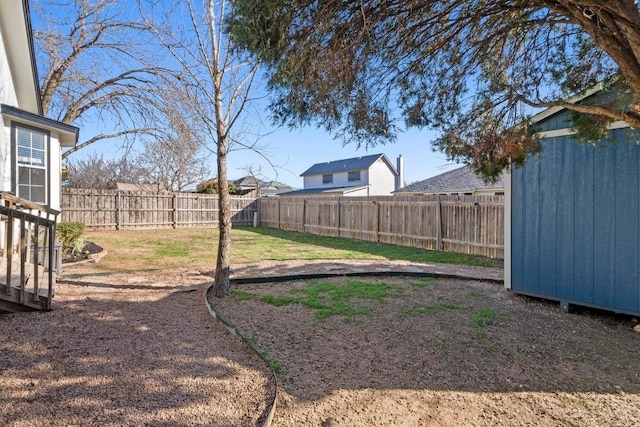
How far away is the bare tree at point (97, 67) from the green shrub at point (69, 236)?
12.9ft

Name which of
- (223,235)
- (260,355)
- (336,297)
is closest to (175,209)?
(223,235)

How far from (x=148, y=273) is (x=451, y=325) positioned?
5.50 meters

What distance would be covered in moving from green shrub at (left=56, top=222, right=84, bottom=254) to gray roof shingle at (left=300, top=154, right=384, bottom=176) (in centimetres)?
2210

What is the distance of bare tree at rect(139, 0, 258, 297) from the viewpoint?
5.28 meters

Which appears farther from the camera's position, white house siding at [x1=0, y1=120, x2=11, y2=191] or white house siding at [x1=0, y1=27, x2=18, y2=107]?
white house siding at [x1=0, y1=27, x2=18, y2=107]

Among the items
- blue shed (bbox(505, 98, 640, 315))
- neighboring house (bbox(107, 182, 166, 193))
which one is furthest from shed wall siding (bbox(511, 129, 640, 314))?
neighboring house (bbox(107, 182, 166, 193))

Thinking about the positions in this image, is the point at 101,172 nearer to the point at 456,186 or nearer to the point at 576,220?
the point at 456,186

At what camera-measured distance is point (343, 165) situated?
31.0m

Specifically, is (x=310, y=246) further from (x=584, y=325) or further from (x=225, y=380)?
(x=225, y=380)

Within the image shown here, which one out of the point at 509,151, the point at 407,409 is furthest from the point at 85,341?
the point at 509,151

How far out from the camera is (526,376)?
3234 millimetres

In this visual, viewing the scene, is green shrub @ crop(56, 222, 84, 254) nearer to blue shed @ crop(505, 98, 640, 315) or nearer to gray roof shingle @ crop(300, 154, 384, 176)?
blue shed @ crop(505, 98, 640, 315)

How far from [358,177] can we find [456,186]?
12.7 meters

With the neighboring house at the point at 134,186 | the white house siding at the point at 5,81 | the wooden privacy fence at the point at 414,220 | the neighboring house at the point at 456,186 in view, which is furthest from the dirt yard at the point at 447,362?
the neighboring house at the point at 134,186
